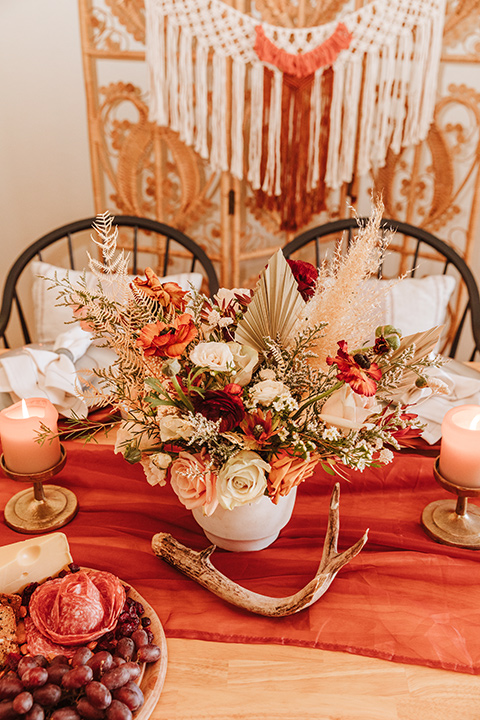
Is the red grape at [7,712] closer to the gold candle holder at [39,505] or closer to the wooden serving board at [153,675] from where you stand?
the wooden serving board at [153,675]

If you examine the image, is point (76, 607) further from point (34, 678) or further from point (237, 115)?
point (237, 115)

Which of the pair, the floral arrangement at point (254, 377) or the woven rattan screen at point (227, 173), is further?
the woven rattan screen at point (227, 173)

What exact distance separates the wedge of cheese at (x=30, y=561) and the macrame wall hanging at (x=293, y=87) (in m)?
1.58

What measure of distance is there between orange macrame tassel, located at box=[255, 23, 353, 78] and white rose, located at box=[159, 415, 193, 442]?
5.17 ft

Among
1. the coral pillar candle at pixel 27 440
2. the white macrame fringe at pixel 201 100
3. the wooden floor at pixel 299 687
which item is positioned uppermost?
the white macrame fringe at pixel 201 100

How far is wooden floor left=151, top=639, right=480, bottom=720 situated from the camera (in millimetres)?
737

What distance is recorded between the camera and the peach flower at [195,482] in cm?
80

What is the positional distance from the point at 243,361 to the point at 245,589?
339 millimetres

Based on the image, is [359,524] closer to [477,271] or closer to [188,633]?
[188,633]

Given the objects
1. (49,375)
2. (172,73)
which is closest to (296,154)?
(172,73)

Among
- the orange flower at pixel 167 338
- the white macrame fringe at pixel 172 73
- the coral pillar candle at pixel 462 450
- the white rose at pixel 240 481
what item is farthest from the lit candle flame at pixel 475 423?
the white macrame fringe at pixel 172 73

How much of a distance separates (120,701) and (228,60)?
6.25 feet

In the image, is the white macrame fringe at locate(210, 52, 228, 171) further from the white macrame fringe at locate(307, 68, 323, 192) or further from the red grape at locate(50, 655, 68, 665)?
the red grape at locate(50, 655, 68, 665)

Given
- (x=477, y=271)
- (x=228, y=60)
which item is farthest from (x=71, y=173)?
(x=477, y=271)
